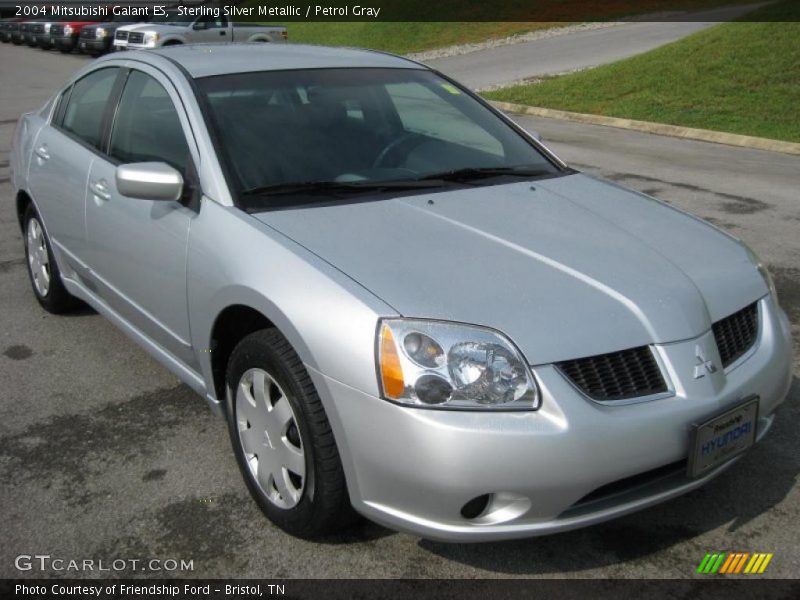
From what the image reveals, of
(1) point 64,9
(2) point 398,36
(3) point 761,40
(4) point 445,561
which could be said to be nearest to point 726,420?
(4) point 445,561

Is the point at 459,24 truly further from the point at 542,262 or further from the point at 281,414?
the point at 281,414

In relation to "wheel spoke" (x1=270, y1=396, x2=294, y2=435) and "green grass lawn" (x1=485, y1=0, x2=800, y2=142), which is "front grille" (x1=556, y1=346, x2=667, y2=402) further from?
"green grass lawn" (x1=485, y1=0, x2=800, y2=142)

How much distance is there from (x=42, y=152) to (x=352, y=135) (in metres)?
2.04

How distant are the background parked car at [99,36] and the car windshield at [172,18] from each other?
2.76 feet

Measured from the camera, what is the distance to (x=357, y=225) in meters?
3.20

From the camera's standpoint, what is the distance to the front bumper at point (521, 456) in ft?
8.15

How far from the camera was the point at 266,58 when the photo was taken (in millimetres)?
4137

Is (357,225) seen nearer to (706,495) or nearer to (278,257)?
(278,257)

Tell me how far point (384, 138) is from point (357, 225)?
846 mm

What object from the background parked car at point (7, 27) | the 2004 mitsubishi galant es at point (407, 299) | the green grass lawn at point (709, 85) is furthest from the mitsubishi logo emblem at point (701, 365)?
the background parked car at point (7, 27)

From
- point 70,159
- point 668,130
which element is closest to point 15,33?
point 668,130

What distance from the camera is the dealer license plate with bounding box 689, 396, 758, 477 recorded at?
2684 millimetres

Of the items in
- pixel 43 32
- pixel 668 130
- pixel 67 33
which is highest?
pixel 668 130

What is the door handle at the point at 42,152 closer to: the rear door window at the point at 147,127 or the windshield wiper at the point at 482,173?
the rear door window at the point at 147,127
